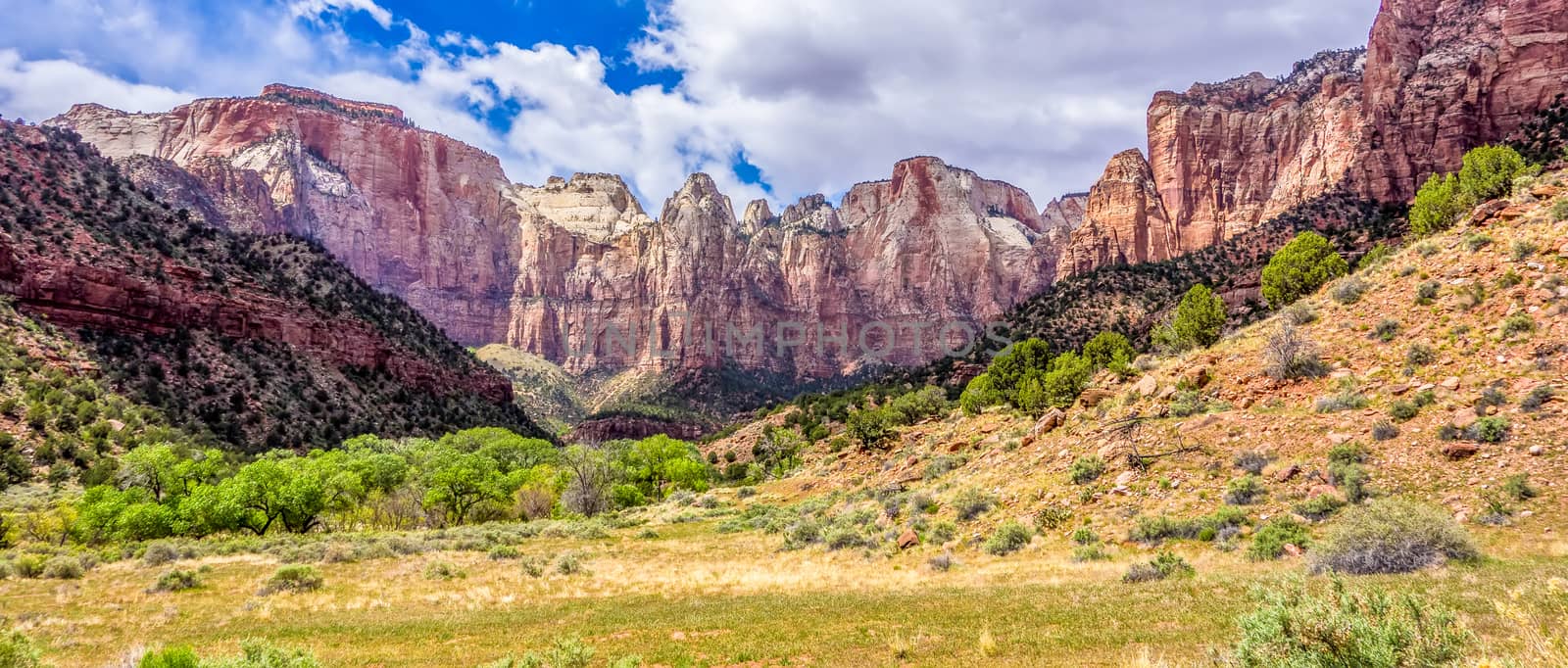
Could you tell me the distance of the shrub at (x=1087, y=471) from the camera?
76.0 ft

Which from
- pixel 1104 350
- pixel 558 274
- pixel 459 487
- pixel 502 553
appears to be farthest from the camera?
pixel 558 274

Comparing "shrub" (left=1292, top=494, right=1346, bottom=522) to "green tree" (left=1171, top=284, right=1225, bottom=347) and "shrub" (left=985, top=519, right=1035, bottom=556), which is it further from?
"green tree" (left=1171, top=284, right=1225, bottom=347)

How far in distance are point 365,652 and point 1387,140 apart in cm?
12045

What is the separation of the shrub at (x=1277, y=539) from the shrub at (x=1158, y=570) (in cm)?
153

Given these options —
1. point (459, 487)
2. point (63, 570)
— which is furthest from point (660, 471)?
point (63, 570)

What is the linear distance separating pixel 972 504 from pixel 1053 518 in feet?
12.1

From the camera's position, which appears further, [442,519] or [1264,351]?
[442,519]

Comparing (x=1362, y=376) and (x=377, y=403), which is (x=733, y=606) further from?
(x=377, y=403)

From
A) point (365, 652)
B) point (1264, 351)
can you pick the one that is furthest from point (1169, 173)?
point (365, 652)

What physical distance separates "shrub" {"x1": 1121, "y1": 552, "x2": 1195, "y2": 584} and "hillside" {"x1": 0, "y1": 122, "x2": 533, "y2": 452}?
64134 millimetres

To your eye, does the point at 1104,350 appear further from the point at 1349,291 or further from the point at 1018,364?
the point at 1349,291

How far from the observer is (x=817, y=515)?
34.9 meters

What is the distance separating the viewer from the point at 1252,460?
784 inches

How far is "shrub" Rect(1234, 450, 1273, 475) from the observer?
773 inches
